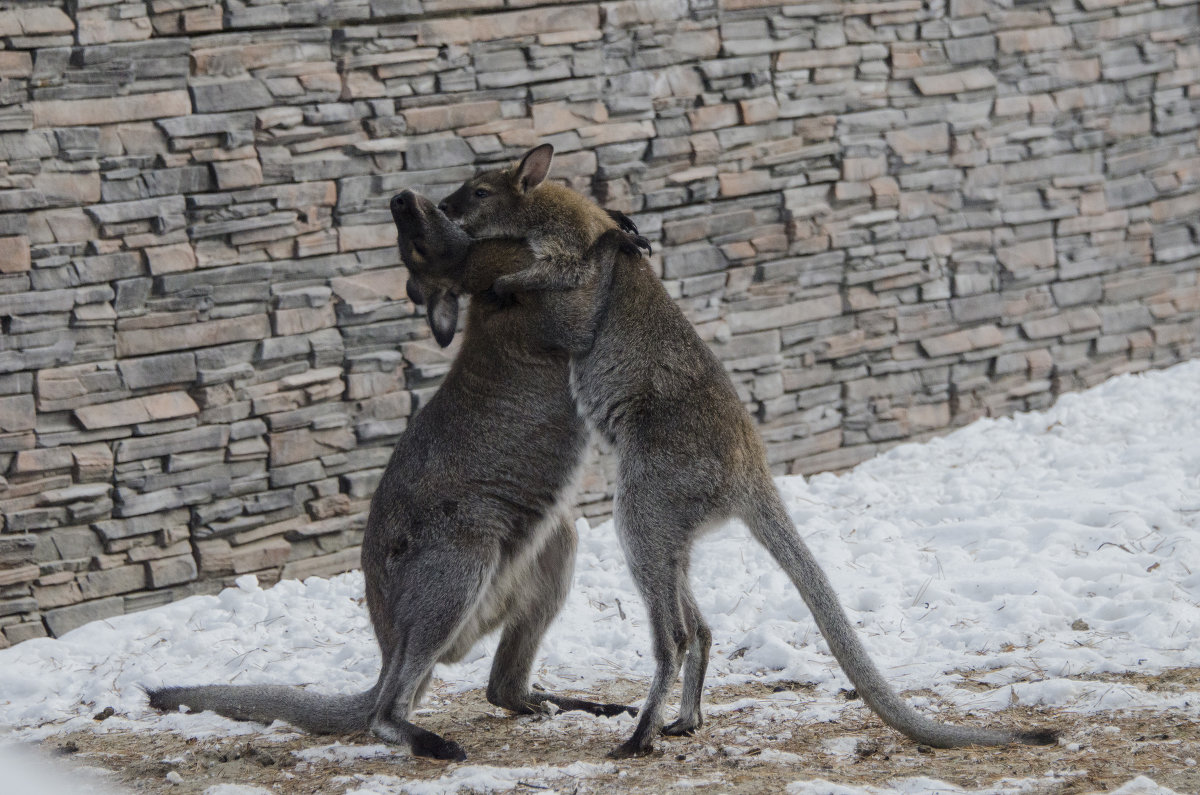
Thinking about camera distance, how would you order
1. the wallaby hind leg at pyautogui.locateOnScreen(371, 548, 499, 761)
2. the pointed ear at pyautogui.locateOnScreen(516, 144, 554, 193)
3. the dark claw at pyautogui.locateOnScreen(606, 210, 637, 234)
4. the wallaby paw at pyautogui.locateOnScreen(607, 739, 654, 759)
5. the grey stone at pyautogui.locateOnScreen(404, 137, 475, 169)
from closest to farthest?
the wallaby paw at pyautogui.locateOnScreen(607, 739, 654, 759) → the wallaby hind leg at pyautogui.locateOnScreen(371, 548, 499, 761) → the pointed ear at pyautogui.locateOnScreen(516, 144, 554, 193) → the dark claw at pyautogui.locateOnScreen(606, 210, 637, 234) → the grey stone at pyautogui.locateOnScreen(404, 137, 475, 169)

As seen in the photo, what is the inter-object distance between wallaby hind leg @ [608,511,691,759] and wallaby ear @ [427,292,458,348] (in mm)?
1175

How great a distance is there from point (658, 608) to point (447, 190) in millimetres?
3347

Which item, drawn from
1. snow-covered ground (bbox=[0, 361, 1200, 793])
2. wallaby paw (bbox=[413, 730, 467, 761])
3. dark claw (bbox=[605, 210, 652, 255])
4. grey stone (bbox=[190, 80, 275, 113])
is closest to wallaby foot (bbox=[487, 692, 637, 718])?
snow-covered ground (bbox=[0, 361, 1200, 793])

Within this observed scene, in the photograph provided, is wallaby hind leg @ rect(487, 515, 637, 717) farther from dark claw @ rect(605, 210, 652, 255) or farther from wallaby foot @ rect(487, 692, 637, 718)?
dark claw @ rect(605, 210, 652, 255)

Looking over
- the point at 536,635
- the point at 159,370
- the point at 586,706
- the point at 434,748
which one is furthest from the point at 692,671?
the point at 159,370

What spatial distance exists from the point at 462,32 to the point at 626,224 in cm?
215

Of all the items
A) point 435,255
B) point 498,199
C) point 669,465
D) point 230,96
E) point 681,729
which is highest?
point 230,96

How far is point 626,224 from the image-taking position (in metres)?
5.64

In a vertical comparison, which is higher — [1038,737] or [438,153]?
[438,153]

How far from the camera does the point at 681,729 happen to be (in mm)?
4797

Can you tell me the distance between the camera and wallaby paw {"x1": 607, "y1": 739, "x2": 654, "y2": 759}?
181 inches

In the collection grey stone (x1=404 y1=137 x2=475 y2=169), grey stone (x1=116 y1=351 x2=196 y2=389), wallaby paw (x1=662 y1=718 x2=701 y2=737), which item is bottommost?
wallaby paw (x1=662 y1=718 x2=701 y2=737)

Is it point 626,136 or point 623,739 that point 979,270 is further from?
point 623,739

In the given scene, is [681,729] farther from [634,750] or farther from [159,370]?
[159,370]
